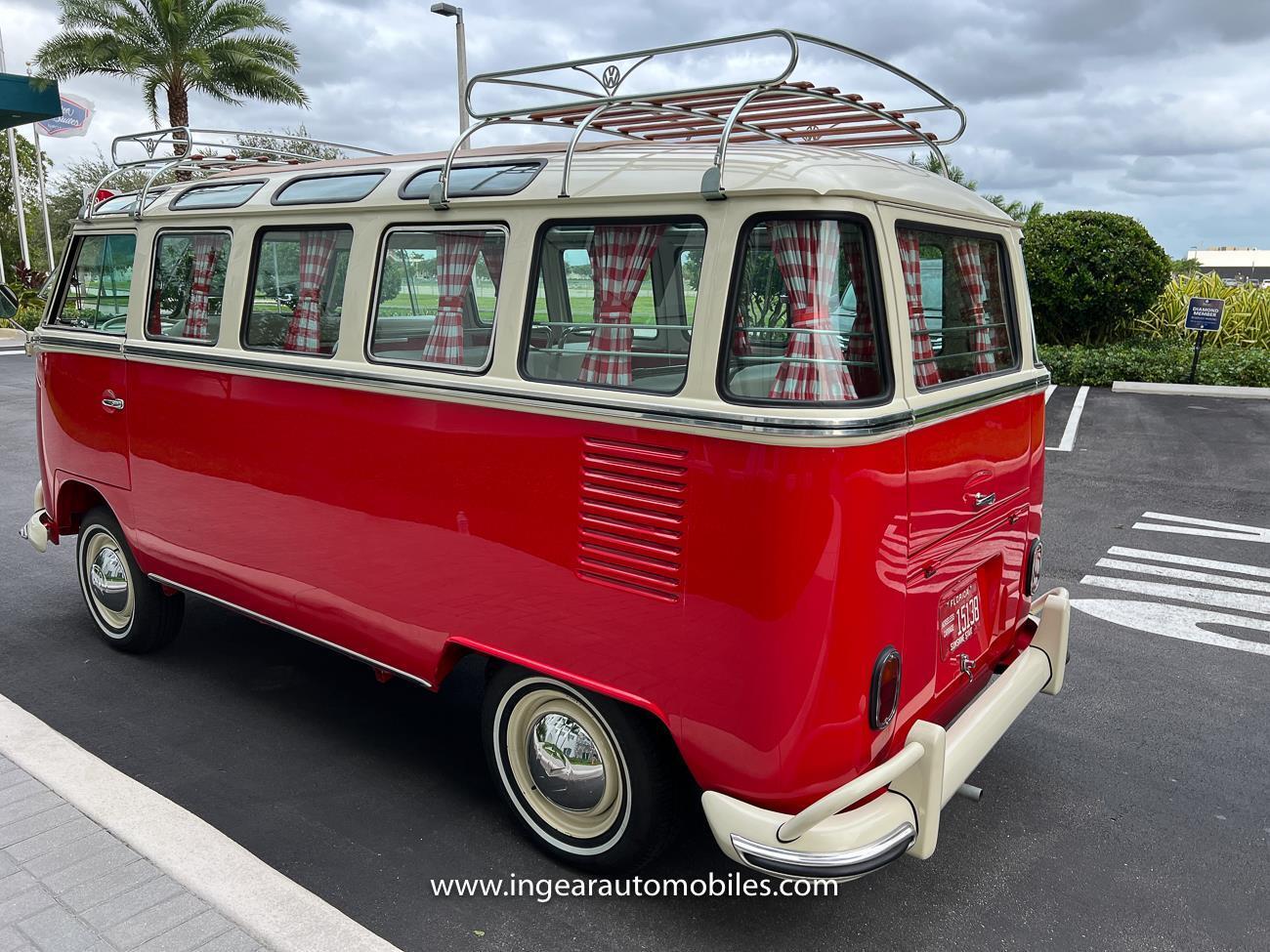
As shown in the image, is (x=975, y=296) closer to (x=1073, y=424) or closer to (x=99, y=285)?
(x=99, y=285)

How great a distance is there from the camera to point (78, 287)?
5355 mm

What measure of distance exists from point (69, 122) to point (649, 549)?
1411 inches

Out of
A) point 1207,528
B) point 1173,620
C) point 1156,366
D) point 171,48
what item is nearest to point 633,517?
point 1173,620

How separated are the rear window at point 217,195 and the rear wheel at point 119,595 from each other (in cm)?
175

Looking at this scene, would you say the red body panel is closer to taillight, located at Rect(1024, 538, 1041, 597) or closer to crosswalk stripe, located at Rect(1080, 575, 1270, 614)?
taillight, located at Rect(1024, 538, 1041, 597)

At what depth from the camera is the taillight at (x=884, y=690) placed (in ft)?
9.66

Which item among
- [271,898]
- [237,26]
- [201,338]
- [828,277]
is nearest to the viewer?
[828,277]

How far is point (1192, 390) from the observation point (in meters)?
14.8

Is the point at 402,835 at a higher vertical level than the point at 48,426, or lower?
lower

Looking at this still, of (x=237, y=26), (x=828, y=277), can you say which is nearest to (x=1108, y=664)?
(x=828, y=277)

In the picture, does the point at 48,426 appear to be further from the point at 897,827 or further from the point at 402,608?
the point at 897,827

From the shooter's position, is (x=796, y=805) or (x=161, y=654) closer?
(x=796, y=805)

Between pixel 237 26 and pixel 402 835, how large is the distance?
23646 mm

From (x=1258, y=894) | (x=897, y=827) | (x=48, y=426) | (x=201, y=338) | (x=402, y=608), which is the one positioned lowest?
(x=1258, y=894)
